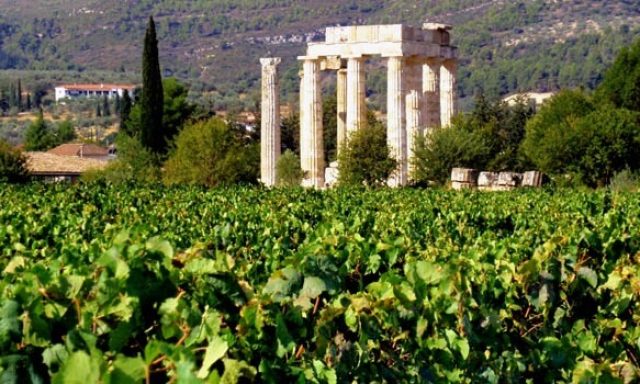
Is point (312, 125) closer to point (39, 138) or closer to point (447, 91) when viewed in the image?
point (447, 91)

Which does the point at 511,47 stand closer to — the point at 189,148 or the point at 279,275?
the point at 189,148

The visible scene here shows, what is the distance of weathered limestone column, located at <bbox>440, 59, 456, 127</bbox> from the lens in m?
51.9

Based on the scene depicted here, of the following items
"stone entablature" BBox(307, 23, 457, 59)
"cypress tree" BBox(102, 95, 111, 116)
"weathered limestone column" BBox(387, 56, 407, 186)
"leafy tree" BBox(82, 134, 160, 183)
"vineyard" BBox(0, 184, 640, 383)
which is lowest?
"cypress tree" BBox(102, 95, 111, 116)

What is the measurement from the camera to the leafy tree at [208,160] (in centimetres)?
5159

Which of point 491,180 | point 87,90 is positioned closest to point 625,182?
point 491,180

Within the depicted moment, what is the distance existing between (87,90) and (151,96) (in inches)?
4858

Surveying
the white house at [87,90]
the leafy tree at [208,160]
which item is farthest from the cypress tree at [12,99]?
the leafy tree at [208,160]

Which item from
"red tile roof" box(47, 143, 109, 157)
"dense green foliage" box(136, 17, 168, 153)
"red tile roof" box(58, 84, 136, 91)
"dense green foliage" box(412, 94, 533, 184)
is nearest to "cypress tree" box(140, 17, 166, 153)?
"dense green foliage" box(136, 17, 168, 153)

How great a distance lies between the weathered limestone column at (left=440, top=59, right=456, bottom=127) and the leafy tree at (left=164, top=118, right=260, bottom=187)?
8.03m

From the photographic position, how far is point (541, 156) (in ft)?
→ 167

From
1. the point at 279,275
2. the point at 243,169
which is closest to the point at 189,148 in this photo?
the point at 243,169

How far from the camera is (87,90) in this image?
183 meters

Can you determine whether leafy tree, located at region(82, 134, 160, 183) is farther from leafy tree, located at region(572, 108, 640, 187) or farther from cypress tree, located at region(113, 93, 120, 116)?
cypress tree, located at region(113, 93, 120, 116)

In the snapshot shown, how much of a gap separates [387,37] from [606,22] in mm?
136570
